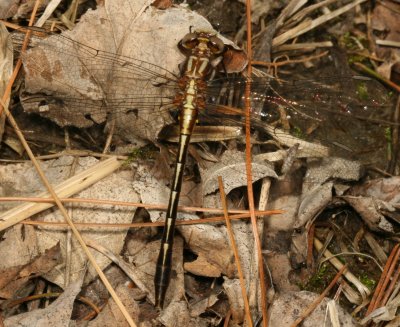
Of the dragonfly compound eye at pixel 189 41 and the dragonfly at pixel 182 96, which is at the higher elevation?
the dragonfly compound eye at pixel 189 41

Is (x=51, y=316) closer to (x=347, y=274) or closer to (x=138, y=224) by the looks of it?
(x=138, y=224)

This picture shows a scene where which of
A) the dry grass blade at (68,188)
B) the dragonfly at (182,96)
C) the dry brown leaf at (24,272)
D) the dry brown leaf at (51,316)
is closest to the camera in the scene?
the dry brown leaf at (51,316)

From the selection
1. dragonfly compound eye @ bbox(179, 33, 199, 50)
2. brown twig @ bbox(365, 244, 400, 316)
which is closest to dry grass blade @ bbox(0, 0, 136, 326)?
dragonfly compound eye @ bbox(179, 33, 199, 50)

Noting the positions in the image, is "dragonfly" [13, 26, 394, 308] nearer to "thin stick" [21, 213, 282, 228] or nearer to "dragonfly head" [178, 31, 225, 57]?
"dragonfly head" [178, 31, 225, 57]

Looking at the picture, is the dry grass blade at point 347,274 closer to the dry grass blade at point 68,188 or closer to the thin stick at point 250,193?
the thin stick at point 250,193

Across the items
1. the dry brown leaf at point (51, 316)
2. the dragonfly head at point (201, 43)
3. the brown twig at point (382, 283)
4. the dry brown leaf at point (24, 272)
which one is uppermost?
the dragonfly head at point (201, 43)

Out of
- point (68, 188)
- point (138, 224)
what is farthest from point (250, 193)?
point (68, 188)

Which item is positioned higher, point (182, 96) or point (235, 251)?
point (182, 96)

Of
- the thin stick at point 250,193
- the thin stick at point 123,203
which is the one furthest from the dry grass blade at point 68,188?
the thin stick at point 250,193
